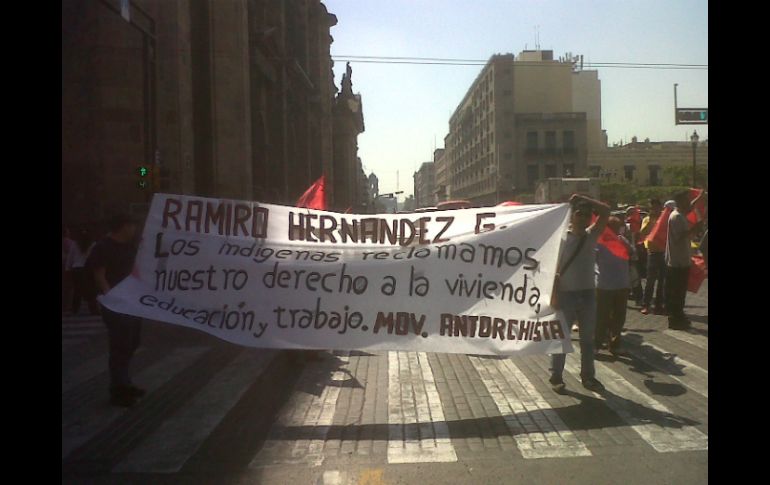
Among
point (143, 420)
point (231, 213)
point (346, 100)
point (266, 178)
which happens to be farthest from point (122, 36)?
point (346, 100)

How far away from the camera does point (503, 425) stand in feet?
18.0

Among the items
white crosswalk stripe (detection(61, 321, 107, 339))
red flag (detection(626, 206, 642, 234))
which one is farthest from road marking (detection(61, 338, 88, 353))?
red flag (detection(626, 206, 642, 234))

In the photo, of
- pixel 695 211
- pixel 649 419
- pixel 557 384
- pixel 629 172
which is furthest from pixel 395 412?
pixel 629 172

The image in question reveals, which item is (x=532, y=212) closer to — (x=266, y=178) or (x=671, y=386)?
(x=671, y=386)

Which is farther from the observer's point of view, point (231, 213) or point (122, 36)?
point (122, 36)

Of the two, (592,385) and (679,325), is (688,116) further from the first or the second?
(592,385)

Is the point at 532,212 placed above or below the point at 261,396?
above

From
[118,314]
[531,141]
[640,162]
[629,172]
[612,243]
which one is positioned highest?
[531,141]

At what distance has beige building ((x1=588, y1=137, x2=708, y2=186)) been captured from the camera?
8288 cm

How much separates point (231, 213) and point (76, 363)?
3.68m

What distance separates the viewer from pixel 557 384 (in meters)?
6.53

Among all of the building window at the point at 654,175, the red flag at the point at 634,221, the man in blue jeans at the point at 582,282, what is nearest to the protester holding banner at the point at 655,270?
the red flag at the point at 634,221

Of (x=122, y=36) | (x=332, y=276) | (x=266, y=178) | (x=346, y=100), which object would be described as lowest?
A: (x=332, y=276)

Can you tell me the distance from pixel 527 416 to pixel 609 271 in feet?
10.4
